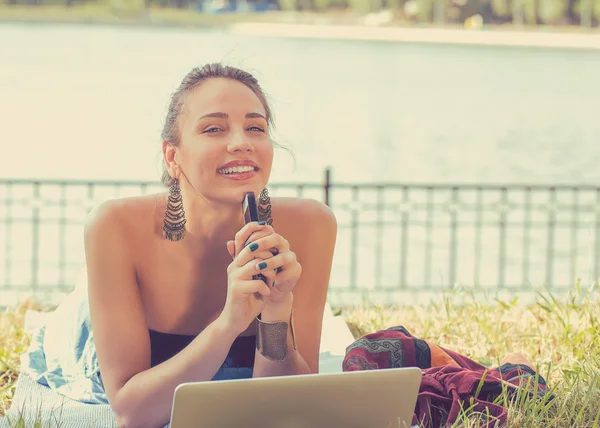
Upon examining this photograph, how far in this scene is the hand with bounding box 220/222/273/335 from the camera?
2352 mm

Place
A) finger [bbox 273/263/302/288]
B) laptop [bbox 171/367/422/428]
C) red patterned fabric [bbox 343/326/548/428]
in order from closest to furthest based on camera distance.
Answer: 1. laptop [bbox 171/367/422/428]
2. finger [bbox 273/263/302/288]
3. red patterned fabric [bbox 343/326/548/428]

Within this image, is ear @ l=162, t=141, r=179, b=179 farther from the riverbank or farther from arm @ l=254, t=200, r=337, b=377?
the riverbank

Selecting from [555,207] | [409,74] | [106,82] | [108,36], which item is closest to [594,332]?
[555,207]

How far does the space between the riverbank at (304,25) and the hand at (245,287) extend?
67.0 meters

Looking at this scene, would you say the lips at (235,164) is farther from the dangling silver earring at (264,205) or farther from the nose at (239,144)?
the dangling silver earring at (264,205)

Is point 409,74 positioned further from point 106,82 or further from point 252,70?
point 252,70

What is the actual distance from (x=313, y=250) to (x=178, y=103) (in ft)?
2.15

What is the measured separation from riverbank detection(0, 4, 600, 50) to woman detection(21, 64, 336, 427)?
218 feet

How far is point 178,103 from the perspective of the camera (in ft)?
9.07

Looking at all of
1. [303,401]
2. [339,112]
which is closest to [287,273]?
[303,401]

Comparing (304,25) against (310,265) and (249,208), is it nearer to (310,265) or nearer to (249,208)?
(310,265)

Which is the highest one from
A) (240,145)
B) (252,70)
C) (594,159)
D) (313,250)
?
(252,70)

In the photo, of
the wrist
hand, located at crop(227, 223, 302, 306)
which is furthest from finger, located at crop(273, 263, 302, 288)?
the wrist

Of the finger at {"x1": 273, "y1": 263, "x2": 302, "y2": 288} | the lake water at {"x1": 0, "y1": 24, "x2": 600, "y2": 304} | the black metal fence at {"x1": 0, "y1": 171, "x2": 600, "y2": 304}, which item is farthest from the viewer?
the lake water at {"x1": 0, "y1": 24, "x2": 600, "y2": 304}
